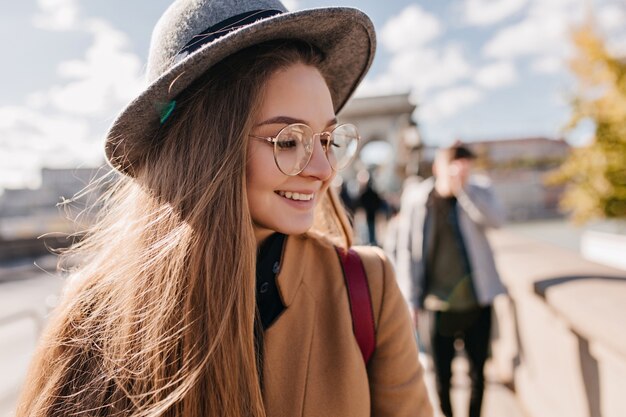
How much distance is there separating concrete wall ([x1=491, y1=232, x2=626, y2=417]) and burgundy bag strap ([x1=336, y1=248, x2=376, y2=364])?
1.08 metres

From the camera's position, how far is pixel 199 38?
3.51 ft

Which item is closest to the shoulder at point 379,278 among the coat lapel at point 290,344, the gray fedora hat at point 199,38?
the coat lapel at point 290,344

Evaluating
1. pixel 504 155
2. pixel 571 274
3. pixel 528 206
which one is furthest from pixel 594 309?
pixel 504 155

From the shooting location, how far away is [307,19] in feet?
3.53

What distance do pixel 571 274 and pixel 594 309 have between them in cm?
77

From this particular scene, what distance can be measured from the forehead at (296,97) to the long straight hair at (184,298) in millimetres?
24

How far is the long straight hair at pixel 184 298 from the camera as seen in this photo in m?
1.04

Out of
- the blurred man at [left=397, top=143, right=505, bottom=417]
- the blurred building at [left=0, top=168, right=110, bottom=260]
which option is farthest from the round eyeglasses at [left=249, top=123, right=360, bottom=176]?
the blurred man at [left=397, top=143, right=505, bottom=417]

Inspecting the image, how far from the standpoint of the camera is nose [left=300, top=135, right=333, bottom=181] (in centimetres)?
115

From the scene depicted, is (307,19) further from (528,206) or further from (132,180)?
(528,206)

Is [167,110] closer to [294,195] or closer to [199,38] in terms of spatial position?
[199,38]

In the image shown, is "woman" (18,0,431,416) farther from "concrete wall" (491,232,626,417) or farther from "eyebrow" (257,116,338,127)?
"concrete wall" (491,232,626,417)

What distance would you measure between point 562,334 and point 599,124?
7.70 m

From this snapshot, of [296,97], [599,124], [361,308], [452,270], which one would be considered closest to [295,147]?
[296,97]
